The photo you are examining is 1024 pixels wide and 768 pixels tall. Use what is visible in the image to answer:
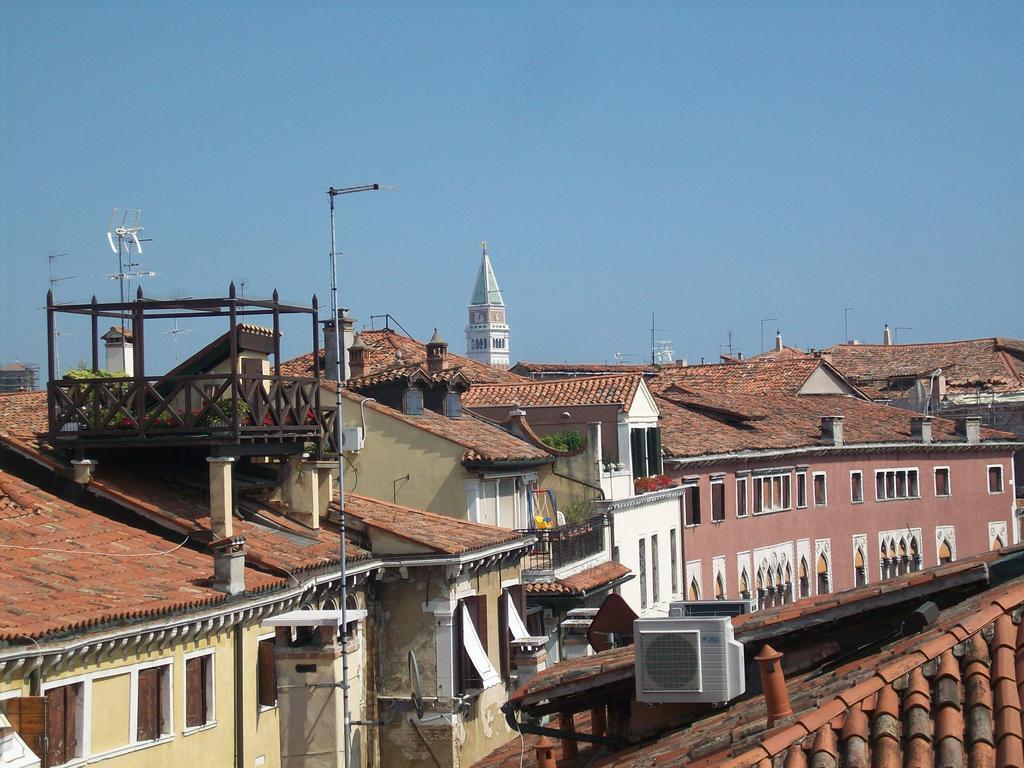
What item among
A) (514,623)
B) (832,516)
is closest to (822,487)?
(832,516)

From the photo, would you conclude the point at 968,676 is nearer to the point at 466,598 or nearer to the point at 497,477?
the point at 466,598

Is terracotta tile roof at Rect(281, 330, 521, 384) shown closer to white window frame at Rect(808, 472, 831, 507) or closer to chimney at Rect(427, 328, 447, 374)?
chimney at Rect(427, 328, 447, 374)

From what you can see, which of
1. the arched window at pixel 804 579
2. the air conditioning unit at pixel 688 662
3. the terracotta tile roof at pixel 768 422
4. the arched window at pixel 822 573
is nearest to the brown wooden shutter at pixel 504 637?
the air conditioning unit at pixel 688 662

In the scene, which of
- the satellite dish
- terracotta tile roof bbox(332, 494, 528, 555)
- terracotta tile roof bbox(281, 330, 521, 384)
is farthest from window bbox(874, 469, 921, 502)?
the satellite dish

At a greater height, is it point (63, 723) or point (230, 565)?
point (230, 565)

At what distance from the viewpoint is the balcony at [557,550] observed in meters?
31.7

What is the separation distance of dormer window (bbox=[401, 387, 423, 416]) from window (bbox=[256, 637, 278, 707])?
11.5 m

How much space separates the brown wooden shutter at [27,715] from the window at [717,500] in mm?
33453

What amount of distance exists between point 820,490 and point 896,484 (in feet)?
15.7

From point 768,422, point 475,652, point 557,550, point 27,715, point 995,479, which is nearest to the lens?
point 27,715

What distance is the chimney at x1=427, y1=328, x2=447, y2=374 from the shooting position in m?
36.8

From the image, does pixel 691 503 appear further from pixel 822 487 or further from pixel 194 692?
pixel 194 692

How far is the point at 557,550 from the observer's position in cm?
3259

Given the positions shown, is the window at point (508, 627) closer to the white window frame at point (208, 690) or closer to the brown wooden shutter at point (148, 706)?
the white window frame at point (208, 690)
